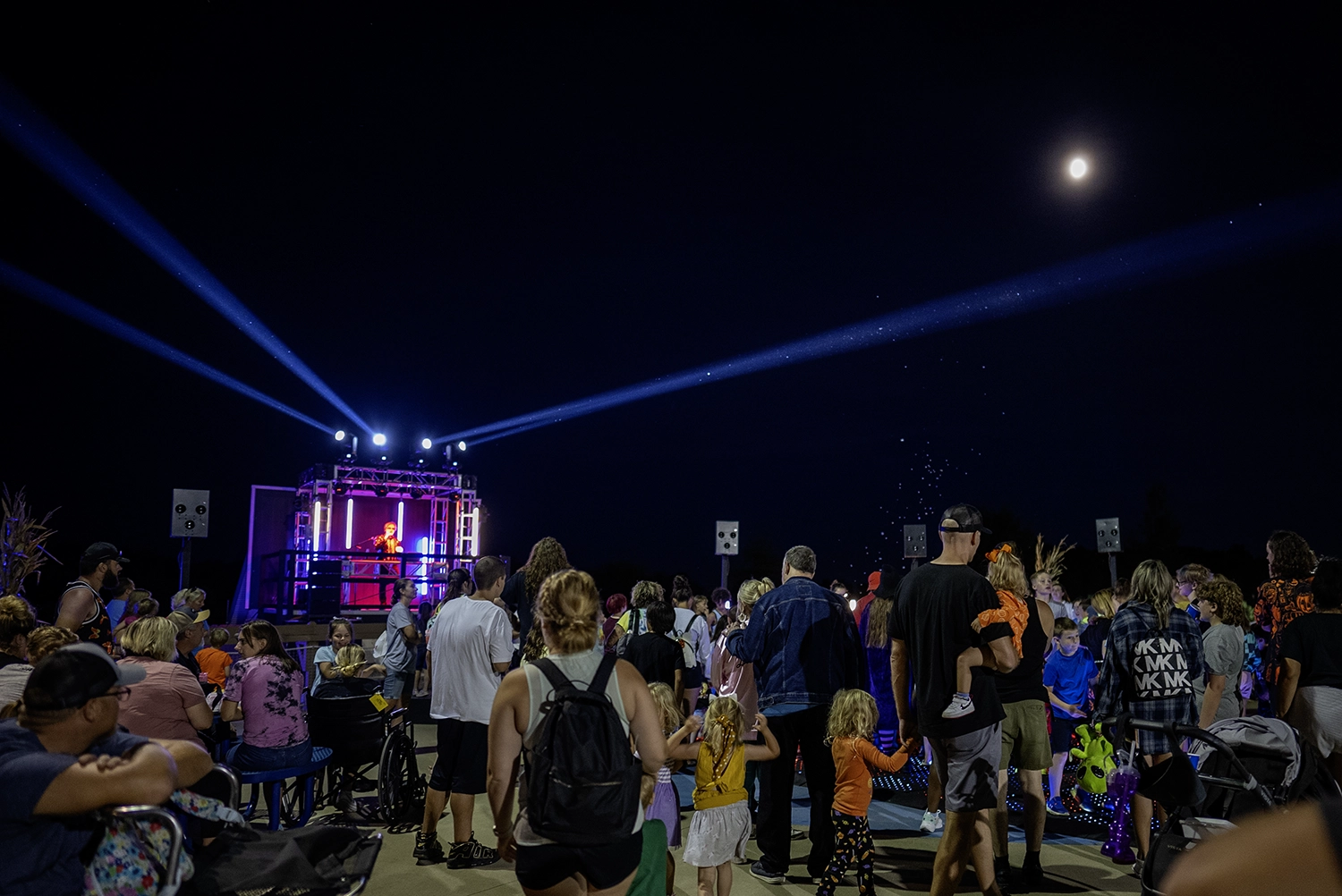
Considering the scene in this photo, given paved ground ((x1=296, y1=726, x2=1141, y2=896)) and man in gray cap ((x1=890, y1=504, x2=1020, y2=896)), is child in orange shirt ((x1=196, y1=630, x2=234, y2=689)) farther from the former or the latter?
man in gray cap ((x1=890, y1=504, x2=1020, y2=896))

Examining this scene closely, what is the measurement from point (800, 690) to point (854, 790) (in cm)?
82

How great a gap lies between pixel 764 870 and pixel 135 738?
3.99 meters

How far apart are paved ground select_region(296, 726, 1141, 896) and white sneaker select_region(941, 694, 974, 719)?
58.8 inches

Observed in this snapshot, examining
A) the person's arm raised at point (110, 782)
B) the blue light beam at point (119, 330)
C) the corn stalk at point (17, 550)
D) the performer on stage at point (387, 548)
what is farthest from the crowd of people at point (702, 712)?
the blue light beam at point (119, 330)

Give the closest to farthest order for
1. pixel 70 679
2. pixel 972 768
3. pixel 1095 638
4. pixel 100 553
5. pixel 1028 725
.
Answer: pixel 70 679, pixel 972 768, pixel 1028 725, pixel 100 553, pixel 1095 638

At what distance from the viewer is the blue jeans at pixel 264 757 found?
575cm

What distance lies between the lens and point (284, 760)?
5836 millimetres

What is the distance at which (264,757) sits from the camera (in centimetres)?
577

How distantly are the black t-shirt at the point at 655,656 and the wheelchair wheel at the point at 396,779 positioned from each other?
1941 mm

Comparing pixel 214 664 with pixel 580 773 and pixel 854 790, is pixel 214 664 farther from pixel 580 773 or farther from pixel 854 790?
pixel 580 773

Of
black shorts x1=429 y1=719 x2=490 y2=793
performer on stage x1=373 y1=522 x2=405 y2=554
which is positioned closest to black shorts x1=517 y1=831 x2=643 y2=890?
black shorts x1=429 y1=719 x2=490 y2=793

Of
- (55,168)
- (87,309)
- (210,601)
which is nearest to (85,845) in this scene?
(55,168)

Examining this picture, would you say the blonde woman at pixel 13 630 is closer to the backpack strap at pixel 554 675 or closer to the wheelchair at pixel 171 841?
the wheelchair at pixel 171 841

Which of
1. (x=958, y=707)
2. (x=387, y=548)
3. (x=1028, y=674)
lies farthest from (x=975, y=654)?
(x=387, y=548)
